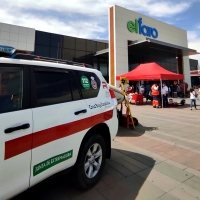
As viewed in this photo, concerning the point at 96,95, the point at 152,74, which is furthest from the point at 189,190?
the point at 152,74

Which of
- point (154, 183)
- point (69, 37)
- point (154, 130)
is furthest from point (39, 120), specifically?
point (69, 37)

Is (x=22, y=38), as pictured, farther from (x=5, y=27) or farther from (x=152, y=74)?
(x=152, y=74)

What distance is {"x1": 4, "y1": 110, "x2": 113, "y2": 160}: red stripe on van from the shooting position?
59.2 inches

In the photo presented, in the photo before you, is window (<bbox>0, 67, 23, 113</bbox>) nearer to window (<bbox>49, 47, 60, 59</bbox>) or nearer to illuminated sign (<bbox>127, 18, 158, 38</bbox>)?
window (<bbox>49, 47, 60, 59</bbox>)

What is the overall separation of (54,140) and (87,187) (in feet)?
3.49

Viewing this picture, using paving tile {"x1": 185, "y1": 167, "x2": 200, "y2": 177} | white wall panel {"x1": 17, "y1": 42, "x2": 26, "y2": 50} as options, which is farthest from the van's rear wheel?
white wall panel {"x1": 17, "y1": 42, "x2": 26, "y2": 50}

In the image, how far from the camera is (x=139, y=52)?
19.6 m

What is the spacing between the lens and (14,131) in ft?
5.01

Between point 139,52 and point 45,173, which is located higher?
point 139,52

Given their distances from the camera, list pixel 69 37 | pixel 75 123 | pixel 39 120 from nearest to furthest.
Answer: pixel 39 120 < pixel 75 123 < pixel 69 37

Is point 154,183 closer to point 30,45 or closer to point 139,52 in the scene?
point 30,45

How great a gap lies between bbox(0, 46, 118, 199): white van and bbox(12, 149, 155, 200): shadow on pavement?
165 mm

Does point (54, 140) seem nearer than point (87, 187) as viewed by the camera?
Yes

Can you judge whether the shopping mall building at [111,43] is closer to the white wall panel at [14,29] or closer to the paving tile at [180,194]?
the white wall panel at [14,29]
